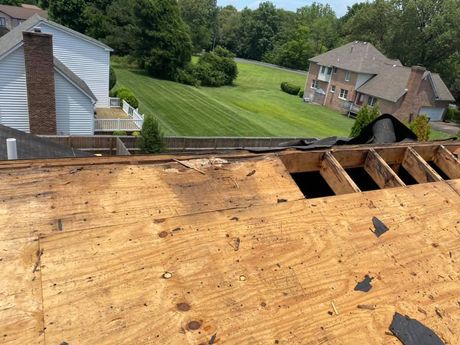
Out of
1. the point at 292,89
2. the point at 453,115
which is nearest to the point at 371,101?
the point at 453,115

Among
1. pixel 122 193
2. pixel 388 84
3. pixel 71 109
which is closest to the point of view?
pixel 122 193

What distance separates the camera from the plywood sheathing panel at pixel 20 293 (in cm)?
143

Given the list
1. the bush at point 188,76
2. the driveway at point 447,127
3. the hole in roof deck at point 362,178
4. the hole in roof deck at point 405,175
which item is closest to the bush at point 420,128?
the hole in roof deck at point 405,175

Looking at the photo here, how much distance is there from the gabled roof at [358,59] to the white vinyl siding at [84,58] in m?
24.8

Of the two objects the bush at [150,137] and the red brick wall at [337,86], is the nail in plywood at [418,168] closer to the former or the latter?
the bush at [150,137]

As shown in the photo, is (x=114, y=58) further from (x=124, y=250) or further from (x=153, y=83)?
(x=124, y=250)

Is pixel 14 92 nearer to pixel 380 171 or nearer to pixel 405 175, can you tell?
pixel 405 175

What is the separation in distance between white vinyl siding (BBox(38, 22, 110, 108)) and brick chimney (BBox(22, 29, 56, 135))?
6541 millimetres

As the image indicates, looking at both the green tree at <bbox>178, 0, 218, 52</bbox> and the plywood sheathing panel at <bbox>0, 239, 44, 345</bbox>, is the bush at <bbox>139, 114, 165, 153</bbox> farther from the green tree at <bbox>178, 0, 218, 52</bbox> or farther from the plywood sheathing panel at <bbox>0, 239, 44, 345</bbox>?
the green tree at <bbox>178, 0, 218, 52</bbox>

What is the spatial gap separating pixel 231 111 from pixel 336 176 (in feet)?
92.9

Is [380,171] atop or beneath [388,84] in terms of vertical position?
atop

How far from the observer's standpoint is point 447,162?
149 inches

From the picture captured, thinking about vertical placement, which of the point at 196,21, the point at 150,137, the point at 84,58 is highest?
the point at 196,21

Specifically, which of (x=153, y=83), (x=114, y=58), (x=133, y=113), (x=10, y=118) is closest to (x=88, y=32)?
(x=114, y=58)
